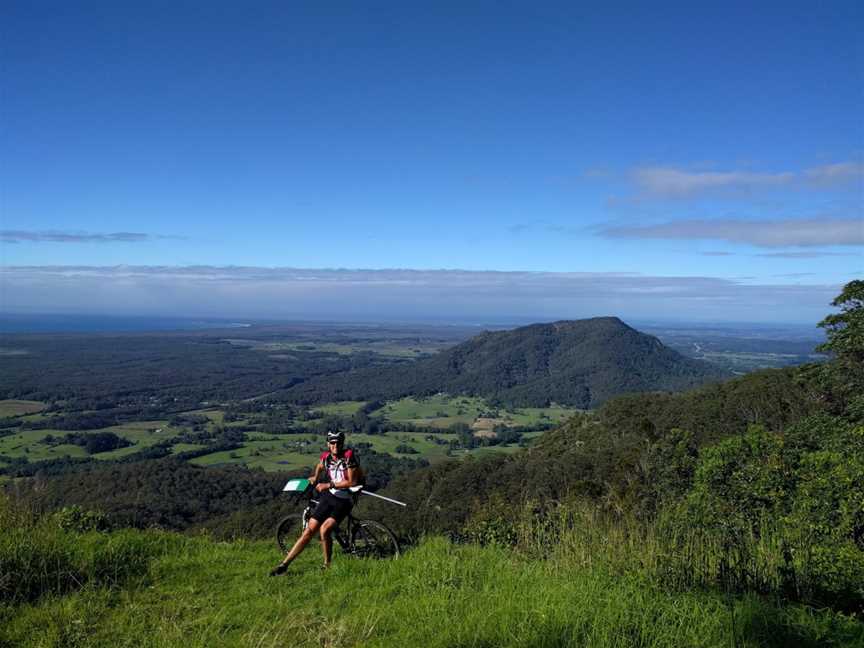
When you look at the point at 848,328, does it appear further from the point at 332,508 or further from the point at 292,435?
the point at 292,435

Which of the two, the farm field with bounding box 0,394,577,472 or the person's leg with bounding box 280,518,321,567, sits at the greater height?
the person's leg with bounding box 280,518,321,567

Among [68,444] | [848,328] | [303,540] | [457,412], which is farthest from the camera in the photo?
[457,412]

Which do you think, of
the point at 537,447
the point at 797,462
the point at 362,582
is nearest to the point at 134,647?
the point at 362,582

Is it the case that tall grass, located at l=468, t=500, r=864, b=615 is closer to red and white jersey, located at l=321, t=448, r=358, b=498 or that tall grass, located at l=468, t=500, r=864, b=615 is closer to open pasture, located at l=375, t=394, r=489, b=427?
red and white jersey, located at l=321, t=448, r=358, b=498

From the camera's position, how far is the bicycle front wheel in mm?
6770

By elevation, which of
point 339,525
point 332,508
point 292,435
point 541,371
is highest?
point 332,508

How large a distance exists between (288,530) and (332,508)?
1632 millimetres

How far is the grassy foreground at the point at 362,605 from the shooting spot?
13.5ft

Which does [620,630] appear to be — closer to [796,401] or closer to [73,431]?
[796,401]

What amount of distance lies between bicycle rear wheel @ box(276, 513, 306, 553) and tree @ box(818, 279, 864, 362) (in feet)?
65.5

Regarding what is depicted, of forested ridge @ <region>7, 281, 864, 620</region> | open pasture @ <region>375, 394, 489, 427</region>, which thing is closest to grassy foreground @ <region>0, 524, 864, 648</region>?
forested ridge @ <region>7, 281, 864, 620</region>

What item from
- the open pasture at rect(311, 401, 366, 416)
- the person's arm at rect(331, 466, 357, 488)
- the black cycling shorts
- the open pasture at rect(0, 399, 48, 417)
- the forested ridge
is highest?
the person's arm at rect(331, 466, 357, 488)

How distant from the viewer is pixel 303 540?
20.8 ft

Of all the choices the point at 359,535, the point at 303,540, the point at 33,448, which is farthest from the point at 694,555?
the point at 33,448
